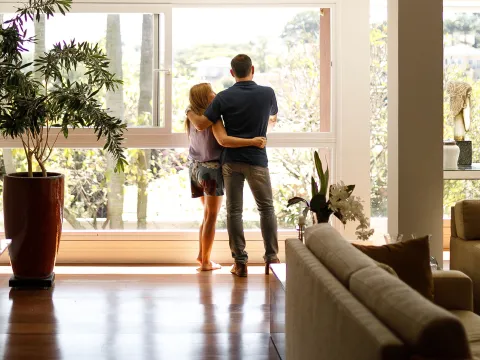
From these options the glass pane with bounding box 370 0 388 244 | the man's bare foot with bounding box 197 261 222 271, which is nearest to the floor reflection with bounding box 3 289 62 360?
the man's bare foot with bounding box 197 261 222 271

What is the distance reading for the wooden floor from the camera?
14.5 feet

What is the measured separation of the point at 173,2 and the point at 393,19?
7.94ft

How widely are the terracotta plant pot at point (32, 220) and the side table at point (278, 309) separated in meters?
2.04

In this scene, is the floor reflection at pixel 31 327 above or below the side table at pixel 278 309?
below

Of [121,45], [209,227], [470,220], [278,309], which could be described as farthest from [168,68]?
[278,309]

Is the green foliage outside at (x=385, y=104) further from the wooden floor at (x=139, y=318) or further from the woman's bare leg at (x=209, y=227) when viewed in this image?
the wooden floor at (x=139, y=318)

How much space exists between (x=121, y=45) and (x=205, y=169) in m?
1.32

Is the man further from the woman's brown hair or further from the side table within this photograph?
the side table

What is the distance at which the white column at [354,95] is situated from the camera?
7.05 metres

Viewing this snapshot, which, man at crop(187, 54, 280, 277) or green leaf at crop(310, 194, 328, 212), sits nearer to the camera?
green leaf at crop(310, 194, 328, 212)

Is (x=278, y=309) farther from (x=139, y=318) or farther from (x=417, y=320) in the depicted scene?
(x=417, y=320)

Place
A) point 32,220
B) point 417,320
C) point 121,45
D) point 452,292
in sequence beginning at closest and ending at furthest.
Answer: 1. point 417,320
2. point 452,292
3. point 32,220
4. point 121,45

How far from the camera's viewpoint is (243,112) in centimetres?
633

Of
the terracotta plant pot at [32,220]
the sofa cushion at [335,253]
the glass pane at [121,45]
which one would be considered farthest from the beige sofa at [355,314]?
the glass pane at [121,45]
